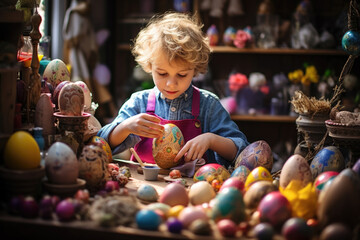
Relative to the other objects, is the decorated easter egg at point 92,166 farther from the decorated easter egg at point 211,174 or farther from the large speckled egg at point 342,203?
the large speckled egg at point 342,203

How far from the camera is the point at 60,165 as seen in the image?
1.63 meters

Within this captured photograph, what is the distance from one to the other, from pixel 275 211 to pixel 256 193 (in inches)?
6.0

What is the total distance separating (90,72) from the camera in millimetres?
4531

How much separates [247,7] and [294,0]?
0.43m

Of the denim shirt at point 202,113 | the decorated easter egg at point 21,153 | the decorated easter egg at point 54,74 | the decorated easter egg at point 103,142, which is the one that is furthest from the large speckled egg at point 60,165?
the denim shirt at point 202,113

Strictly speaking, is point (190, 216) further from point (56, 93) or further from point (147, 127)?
point (56, 93)

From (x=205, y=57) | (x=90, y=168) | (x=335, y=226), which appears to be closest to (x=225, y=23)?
(x=205, y=57)

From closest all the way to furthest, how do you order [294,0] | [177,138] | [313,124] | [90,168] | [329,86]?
[90,168] → [177,138] → [313,124] → [329,86] → [294,0]

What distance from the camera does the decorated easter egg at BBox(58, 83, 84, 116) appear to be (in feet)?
6.25

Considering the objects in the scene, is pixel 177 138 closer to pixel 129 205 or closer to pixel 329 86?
pixel 129 205

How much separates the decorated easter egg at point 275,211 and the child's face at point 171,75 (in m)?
0.94

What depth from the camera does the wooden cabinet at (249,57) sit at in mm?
4562

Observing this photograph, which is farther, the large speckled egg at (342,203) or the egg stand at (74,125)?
the egg stand at (74,125)

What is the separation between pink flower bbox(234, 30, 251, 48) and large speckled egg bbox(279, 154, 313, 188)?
279 centimetres
